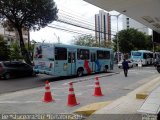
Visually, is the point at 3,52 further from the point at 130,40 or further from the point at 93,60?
the point at 130,40

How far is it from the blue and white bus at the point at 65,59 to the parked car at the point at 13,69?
105 inches

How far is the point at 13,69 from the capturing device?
2194 cm

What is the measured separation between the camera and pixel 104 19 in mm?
45969

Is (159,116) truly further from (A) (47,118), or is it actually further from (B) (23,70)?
(B) (23,70)

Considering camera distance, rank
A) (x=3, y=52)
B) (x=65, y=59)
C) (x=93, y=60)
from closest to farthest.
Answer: (x=65, y=59)
(x=93, y=60)
(x=3, y=52)

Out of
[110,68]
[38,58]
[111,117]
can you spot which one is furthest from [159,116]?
[110,68]

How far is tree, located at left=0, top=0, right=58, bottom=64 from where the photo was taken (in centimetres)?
2602

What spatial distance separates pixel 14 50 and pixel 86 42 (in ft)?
79.2

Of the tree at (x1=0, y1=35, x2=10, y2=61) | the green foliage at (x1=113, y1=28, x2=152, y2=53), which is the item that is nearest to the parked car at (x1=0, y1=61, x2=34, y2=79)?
the tree at (x1=0, y1=35, x2=10, y2=61)

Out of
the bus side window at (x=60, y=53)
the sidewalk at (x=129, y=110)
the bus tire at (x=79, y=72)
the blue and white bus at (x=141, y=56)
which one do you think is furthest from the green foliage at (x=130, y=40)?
Result: the sidewalk at (x=129, y=110)

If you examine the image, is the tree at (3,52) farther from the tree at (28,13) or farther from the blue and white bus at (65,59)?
the blue and white bus at (65,59)

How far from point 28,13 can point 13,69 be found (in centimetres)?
760

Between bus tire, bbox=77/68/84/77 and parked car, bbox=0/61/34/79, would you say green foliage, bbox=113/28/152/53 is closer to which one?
bus tire, bbox=77/68/84/77

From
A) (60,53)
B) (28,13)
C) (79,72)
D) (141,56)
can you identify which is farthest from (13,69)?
(141,56)
